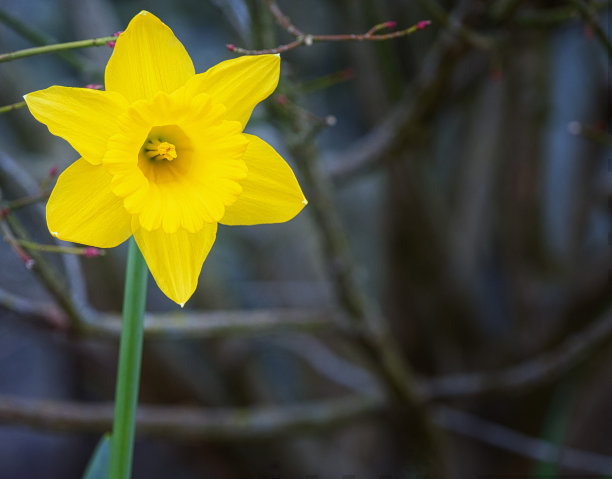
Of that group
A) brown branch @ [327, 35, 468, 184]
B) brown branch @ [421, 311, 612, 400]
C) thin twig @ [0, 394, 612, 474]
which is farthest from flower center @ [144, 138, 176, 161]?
brown branch @ [421, 311, 612, 400]

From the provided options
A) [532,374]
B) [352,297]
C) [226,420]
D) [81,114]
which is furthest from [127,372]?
[532,374]

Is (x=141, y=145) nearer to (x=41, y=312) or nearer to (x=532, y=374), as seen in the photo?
(x=41, y=312)

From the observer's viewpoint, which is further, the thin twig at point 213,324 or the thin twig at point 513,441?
the thin twig at point 513,441

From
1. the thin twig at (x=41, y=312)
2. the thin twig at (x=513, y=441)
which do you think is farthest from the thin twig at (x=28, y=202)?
the thin twig at (x=513, y=441)

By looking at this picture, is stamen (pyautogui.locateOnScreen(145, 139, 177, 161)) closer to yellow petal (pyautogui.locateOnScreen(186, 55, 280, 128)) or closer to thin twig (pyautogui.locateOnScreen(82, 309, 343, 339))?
yellow petal (pyautogui.locateOnScreen(186, 55, 280, 128))

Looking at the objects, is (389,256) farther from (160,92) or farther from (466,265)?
(160,92)

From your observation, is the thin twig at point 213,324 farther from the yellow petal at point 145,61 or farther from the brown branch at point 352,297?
the yellow petal at point 145,61
